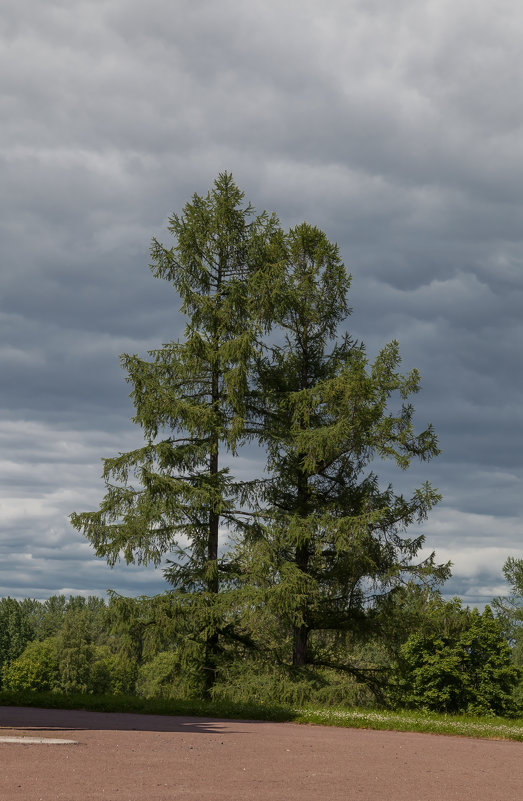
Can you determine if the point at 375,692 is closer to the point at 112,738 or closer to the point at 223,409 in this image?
the point at 223,409

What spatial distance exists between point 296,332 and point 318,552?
773 cm

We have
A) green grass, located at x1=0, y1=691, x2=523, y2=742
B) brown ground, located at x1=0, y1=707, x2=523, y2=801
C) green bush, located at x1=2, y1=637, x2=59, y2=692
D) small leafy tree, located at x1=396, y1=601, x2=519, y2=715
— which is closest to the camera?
brown ground, located at x1=0, y1=707, x2=523, y2=801

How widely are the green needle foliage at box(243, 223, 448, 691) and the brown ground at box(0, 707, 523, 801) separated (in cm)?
772

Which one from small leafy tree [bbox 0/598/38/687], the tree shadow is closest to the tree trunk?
the tree shadow

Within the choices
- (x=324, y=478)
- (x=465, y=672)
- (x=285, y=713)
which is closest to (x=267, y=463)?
(x=324, y=478)

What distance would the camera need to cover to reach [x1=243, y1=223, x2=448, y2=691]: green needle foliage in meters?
23.2

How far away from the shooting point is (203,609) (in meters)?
22.8

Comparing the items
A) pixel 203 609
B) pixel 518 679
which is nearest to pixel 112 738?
pixel 203 609

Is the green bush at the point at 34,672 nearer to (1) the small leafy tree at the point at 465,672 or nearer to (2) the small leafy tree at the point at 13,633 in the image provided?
(2) the small leafy tree at the point at 13,633

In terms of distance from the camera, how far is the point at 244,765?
10.1 metres

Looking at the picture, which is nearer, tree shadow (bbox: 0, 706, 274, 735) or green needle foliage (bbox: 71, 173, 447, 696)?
tree shadow (bbox: 0, 706, 274, 735)

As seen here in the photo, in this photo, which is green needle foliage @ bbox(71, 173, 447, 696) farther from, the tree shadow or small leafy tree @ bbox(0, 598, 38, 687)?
small leafy tree @ bbox(0, 598, 38, 687)

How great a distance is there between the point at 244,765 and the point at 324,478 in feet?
52.9

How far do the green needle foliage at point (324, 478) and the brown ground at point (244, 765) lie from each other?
25.3 ft
